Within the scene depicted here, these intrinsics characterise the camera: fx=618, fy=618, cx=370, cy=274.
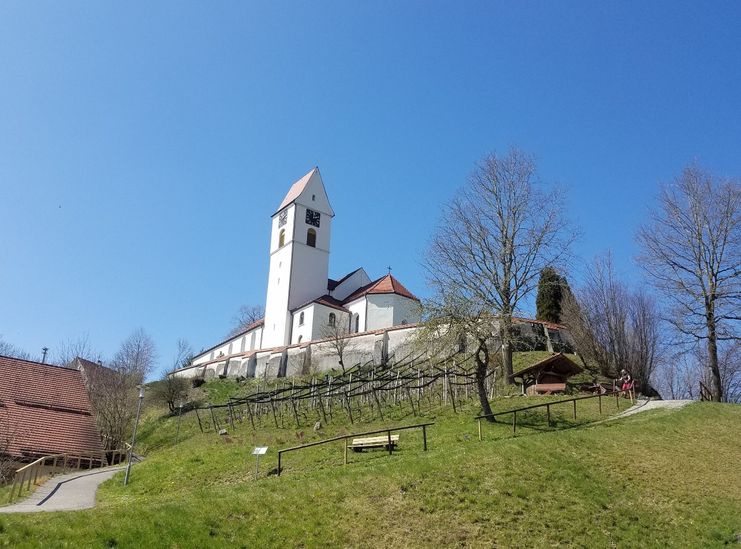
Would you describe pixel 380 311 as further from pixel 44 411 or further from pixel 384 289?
pixel 44 411

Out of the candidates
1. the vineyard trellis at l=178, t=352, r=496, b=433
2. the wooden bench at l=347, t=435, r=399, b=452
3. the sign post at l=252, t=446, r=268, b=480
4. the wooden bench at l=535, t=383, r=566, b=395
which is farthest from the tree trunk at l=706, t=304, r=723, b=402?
the sign post at l=252, t=446, r=268, b=480

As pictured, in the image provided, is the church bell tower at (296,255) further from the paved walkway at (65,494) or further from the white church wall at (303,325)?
the paved walkway at (65,494)

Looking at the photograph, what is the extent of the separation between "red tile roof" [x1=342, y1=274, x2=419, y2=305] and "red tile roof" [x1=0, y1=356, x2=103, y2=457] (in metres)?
24.6

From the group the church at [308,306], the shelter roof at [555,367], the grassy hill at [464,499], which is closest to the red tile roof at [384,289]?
the church at [308,306]

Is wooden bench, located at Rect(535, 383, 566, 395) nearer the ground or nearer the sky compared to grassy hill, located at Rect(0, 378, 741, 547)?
nearer the sky

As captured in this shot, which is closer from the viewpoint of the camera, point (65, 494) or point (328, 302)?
point (65, 494)

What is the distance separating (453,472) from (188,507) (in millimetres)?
5946

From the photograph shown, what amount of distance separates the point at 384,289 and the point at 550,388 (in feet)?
93.1

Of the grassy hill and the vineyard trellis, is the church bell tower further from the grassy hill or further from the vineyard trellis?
the grassy hill

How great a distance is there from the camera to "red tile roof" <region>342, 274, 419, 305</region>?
172ft

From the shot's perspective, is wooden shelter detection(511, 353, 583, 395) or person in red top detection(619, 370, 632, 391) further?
wooden shelter detection(511, 353, 583, 395)

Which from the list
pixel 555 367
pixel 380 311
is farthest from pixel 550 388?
pixel 380 311

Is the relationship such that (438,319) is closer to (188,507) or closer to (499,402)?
(499,402)

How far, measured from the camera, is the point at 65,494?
1847 cm
